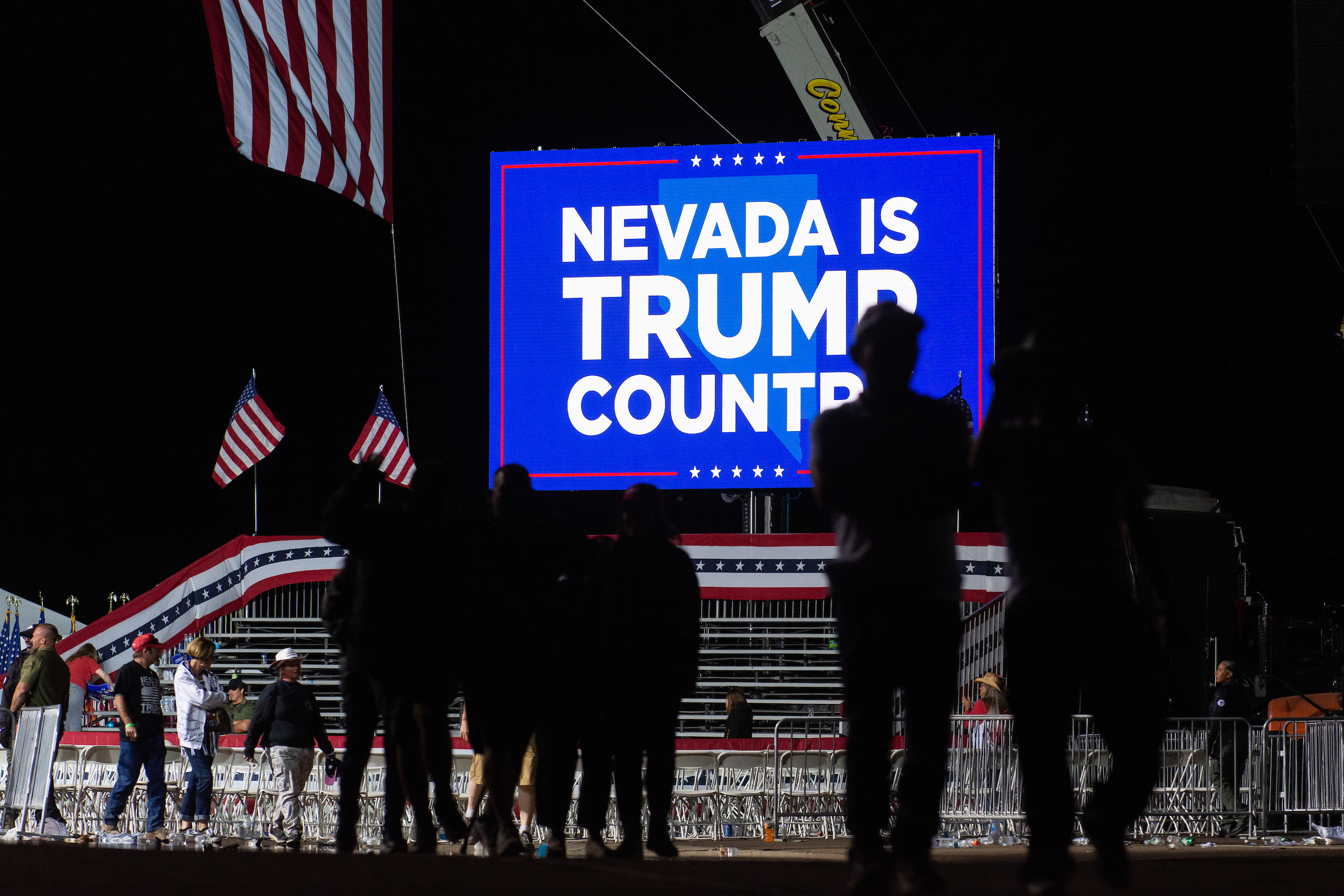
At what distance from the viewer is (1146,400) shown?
4584 cm

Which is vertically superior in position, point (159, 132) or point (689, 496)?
point (159, 132)

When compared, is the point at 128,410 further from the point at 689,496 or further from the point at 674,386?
the point at 674,386

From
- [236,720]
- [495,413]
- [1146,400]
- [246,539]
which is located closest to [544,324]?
[495,413]

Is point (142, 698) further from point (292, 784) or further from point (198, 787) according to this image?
point (292, 784)

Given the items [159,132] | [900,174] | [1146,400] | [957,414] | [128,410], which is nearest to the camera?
[957,414]

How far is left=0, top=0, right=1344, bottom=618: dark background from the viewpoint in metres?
36.8

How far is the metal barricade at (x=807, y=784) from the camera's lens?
51.0 ft

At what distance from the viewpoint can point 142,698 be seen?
14.8 meters

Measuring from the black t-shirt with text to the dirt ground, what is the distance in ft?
28.8

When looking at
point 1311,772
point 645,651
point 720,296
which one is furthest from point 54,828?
point 720,296

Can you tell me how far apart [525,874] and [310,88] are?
27.6 feet

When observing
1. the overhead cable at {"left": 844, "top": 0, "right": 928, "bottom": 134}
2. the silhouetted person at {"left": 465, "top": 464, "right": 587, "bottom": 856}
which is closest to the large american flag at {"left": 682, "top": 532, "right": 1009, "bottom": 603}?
the overhead cable at {"left": 844, "top": 0, "right": 928, "bottom": 134}

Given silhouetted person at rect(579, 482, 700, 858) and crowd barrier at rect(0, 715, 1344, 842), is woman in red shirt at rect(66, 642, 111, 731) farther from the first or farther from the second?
silhouetted person at rect(579, 482, 700, 858)

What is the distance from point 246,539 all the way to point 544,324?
5342mm
